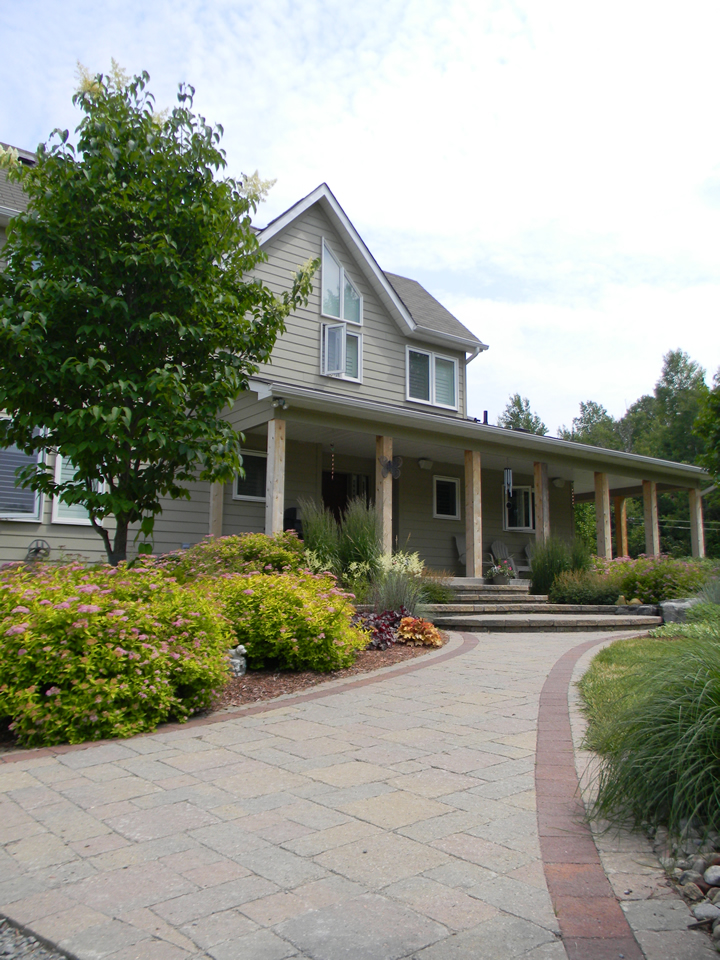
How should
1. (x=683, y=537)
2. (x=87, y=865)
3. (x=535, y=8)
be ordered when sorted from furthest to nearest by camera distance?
(x=683, y=537) < (x=535, y=8) < (x=87, y=865)

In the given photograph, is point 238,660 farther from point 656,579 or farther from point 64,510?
point 656,579

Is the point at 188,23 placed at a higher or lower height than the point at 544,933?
higher

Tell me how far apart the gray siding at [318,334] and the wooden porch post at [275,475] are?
2903mm

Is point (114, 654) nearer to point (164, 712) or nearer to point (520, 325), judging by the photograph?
point (164, 712)

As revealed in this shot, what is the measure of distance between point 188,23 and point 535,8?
2.98 metres

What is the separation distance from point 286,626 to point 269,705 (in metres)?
1.01

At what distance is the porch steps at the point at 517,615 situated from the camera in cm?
991

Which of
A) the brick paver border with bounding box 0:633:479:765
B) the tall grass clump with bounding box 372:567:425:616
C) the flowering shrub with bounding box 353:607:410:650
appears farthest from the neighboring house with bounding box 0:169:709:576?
the brick paver border with bounding box 0:633:479:765

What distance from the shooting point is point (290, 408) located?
10.7 m

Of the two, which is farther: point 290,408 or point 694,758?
point 290,408

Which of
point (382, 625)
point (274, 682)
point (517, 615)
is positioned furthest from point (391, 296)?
point (274, 682)

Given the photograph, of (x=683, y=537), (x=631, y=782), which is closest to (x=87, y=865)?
(x=631, y=782)

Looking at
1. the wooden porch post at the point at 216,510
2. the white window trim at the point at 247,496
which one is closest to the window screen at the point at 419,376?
the white window trim at the point at 247,496

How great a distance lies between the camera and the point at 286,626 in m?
6.21
